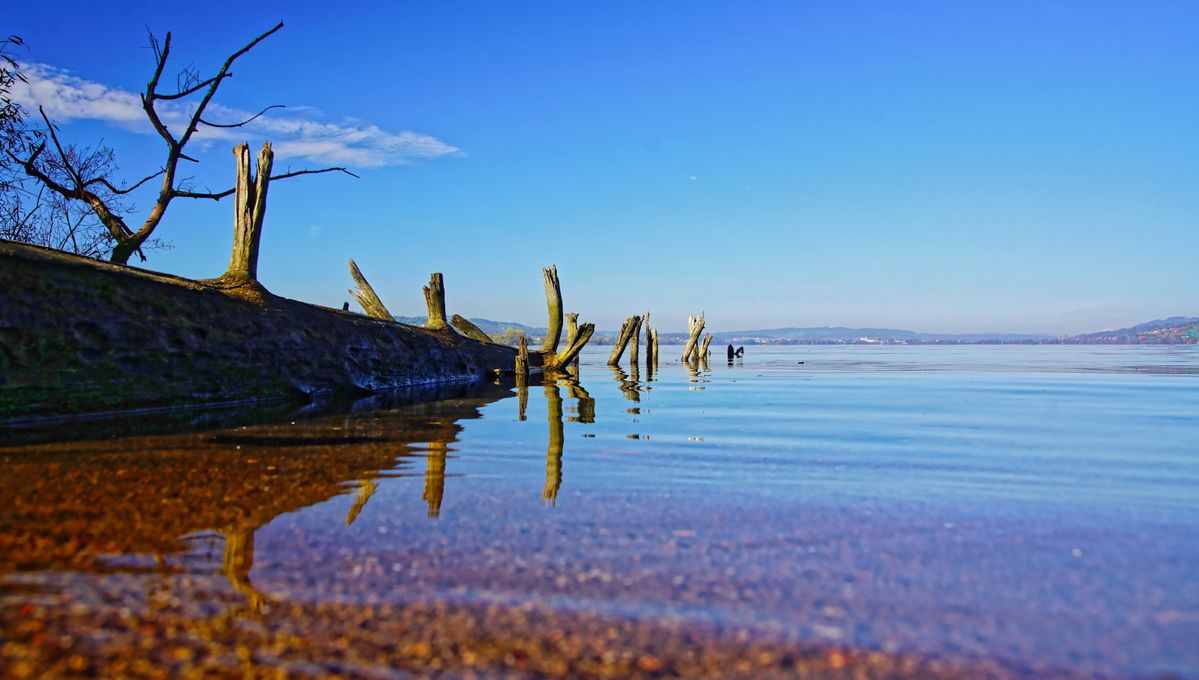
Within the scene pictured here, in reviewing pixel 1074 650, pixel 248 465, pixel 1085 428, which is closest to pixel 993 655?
pixel 1074 650

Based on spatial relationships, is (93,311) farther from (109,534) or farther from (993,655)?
(993,655)

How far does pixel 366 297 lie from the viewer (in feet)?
70.5

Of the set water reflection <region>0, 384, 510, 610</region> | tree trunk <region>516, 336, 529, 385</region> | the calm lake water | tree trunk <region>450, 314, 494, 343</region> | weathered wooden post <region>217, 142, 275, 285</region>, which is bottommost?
the calm lake water

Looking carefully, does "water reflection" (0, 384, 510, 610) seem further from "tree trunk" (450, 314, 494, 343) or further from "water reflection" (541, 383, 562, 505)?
"tree trunk" (450, 314, 494, 343)

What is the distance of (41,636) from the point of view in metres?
2.26

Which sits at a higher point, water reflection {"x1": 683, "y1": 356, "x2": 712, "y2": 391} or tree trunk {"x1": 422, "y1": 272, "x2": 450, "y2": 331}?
tree trunk {"x1": 422, "y1": 272, "x2": 450, "y2": 331}

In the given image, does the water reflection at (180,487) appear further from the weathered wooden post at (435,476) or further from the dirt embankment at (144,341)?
the dirt embankment at (144,341)

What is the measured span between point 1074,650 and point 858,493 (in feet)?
8.16

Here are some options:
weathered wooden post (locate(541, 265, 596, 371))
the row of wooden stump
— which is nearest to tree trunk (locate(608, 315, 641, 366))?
the row of wooden stump

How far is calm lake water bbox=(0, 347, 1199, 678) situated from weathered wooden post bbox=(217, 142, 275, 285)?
5.56 m

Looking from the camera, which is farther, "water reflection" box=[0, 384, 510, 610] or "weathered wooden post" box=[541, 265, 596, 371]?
"weathered wooden post" box=[541, 265, 596, 371]

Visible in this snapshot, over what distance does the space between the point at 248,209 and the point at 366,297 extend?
908 cm

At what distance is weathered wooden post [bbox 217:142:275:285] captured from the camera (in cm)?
1231

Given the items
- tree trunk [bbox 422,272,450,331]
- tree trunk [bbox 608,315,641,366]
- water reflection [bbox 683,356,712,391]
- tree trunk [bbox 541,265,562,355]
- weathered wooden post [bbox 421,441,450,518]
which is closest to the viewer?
weathered wooden post [bbox 421,441,450,518]
